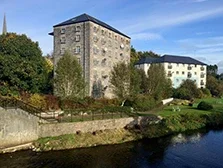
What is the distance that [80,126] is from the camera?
28.8 metres

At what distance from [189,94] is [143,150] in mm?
48005

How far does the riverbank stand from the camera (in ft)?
85.5

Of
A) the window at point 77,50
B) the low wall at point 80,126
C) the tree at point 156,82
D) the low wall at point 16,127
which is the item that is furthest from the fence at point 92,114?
the tree at point 156,82

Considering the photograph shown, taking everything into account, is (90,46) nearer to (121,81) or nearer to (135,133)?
(121,81)

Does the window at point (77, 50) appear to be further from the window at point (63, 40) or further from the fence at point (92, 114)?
the fence at point (92, 114)

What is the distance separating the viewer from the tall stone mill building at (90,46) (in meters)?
49.0

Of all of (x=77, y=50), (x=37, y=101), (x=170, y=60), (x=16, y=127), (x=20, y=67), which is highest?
(x=170, y=60)

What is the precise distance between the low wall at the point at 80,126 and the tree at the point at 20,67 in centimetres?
1335

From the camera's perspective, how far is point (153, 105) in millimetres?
47438

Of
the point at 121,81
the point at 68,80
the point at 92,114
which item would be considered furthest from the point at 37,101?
the point at 121,81

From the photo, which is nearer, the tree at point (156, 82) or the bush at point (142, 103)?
the bush at point (142, 103)

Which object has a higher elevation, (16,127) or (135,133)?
(16,127)

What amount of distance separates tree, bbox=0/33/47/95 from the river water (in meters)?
16.8

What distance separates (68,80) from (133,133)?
13156 millimetres
